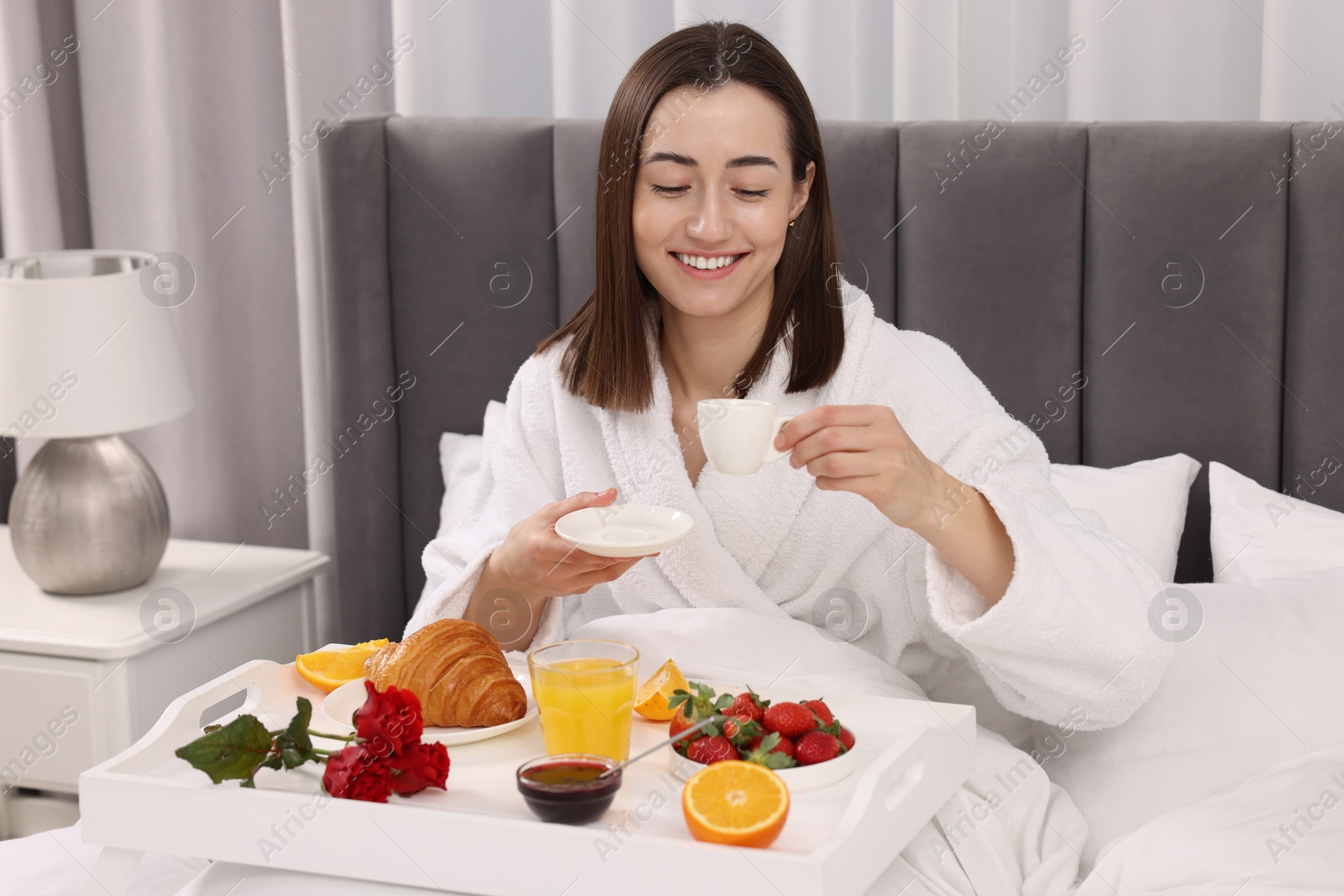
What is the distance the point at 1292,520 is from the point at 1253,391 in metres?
0.21

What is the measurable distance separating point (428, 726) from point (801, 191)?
812 millimetres

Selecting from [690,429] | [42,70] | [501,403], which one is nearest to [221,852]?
[690,429]

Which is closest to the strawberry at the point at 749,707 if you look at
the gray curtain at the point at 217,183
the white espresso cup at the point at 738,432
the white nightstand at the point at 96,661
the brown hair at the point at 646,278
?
the white espresso cup at the point at 738,432

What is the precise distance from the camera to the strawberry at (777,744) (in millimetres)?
1130

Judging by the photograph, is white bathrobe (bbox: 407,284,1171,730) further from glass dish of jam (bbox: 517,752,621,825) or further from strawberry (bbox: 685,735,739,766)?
glass dish of jam (bbox: 517,752,621,825)

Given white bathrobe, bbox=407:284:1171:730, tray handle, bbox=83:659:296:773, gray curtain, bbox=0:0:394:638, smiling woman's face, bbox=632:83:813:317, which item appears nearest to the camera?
tray handle, bbox=83:659:296:773

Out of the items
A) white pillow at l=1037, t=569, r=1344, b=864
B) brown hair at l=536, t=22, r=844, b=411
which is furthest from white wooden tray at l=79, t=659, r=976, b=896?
brown hair at l=536, t=22, r=844, b=411

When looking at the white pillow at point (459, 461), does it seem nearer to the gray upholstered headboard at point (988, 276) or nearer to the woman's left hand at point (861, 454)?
the gray upholstered headboard at point (988, 276)

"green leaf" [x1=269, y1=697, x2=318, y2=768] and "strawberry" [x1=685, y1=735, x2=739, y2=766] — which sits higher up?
"green leaf" [x1=269, y1=697, x2=318, y2=768]

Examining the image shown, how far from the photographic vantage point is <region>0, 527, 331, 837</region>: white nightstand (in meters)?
1.99

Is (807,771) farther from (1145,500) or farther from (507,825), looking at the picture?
(1145,500)

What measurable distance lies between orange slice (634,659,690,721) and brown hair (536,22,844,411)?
46 centimetres

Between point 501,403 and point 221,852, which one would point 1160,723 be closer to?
point 221,852

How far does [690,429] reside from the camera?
1701mm
